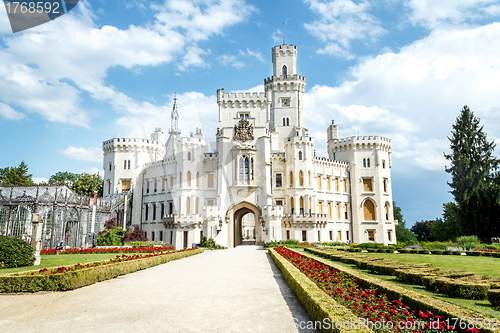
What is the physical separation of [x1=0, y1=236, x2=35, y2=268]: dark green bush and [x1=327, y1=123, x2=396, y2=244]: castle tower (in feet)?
148

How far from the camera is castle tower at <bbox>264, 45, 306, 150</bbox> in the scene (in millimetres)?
58688

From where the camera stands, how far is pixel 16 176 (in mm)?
60750

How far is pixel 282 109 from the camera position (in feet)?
194

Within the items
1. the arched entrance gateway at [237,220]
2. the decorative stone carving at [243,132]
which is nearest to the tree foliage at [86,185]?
the arched entrance gateway at [237,220]

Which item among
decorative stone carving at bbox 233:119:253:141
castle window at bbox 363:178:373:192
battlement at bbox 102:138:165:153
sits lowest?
castle window at bbox 363:178:373:192

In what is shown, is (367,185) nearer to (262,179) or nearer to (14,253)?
(262,179)

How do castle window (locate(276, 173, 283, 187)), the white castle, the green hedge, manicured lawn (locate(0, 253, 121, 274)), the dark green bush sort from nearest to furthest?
the green hedge, manicured lawn (locate(0, 253, 121, 274)), the dark green bush, the white castle, castle window (locate(276, 173, 283, 187))

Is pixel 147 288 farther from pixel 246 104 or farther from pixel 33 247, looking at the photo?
pixel 246 104

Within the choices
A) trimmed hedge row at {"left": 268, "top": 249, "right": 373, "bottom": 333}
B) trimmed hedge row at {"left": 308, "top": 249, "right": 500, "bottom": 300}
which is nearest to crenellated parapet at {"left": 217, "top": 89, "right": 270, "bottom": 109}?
trimmed hedge row at {"left": 308, "top": 249, "right": 500, "bottom": 300}

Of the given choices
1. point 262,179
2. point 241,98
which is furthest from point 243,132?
point 262,179

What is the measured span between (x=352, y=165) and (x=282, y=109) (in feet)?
47.0

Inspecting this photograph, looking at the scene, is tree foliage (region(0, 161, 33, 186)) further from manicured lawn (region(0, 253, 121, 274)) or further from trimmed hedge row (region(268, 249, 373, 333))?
trimmed hedge row (region(268, 249, 373, 333))

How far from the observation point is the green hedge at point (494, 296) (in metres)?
8.92

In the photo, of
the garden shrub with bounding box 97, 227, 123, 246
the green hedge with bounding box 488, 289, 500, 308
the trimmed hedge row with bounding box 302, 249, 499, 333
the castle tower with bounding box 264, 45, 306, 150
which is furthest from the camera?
the castle tower with bounding box 264, 45, 306, 150
